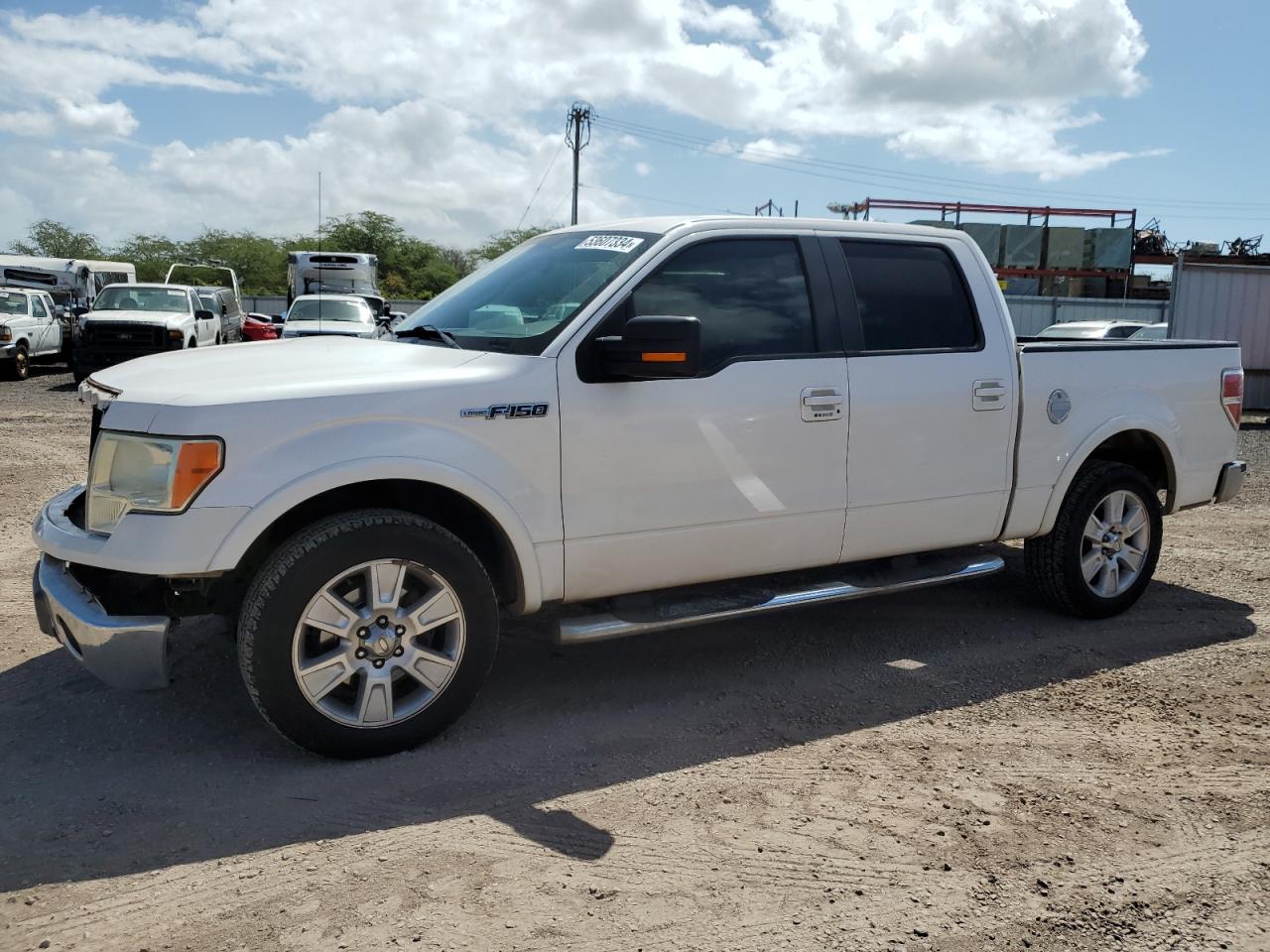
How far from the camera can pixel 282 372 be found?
3.91 metres

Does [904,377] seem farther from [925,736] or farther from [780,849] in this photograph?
[780,849]

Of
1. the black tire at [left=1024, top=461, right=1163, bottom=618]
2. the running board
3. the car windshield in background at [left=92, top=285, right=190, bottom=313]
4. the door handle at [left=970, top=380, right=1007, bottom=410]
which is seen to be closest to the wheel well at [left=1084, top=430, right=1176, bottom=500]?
the black tire at [left=1024, top=461, right=1163, bottom=618]

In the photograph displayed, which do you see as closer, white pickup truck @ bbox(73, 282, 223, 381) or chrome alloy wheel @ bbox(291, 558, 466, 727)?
chrome alloy wheel @ bbox(291, 558, 466, 727)

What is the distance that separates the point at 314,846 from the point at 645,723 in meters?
1.45

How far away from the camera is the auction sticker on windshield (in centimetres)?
445

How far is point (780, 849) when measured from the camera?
10.9ft

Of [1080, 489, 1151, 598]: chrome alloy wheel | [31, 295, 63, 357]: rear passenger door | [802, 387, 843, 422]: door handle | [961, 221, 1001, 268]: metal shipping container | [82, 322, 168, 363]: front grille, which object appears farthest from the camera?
[961, 221, 1001, 268]: metal shipping container

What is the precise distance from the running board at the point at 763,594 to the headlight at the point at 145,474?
56.1 inches

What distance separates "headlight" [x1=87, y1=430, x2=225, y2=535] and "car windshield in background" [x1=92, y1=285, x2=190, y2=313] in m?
17.9

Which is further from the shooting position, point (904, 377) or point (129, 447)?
point (904, 377)

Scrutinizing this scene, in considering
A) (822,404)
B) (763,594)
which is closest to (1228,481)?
(822,404)

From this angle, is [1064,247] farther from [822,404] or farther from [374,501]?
[374,501]

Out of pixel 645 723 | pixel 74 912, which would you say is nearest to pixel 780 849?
pixel 645 723

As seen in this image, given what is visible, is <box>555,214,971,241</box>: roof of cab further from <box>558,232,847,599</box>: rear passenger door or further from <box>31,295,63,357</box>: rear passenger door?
<box>31,295,63,357</box>: rear passenger door
